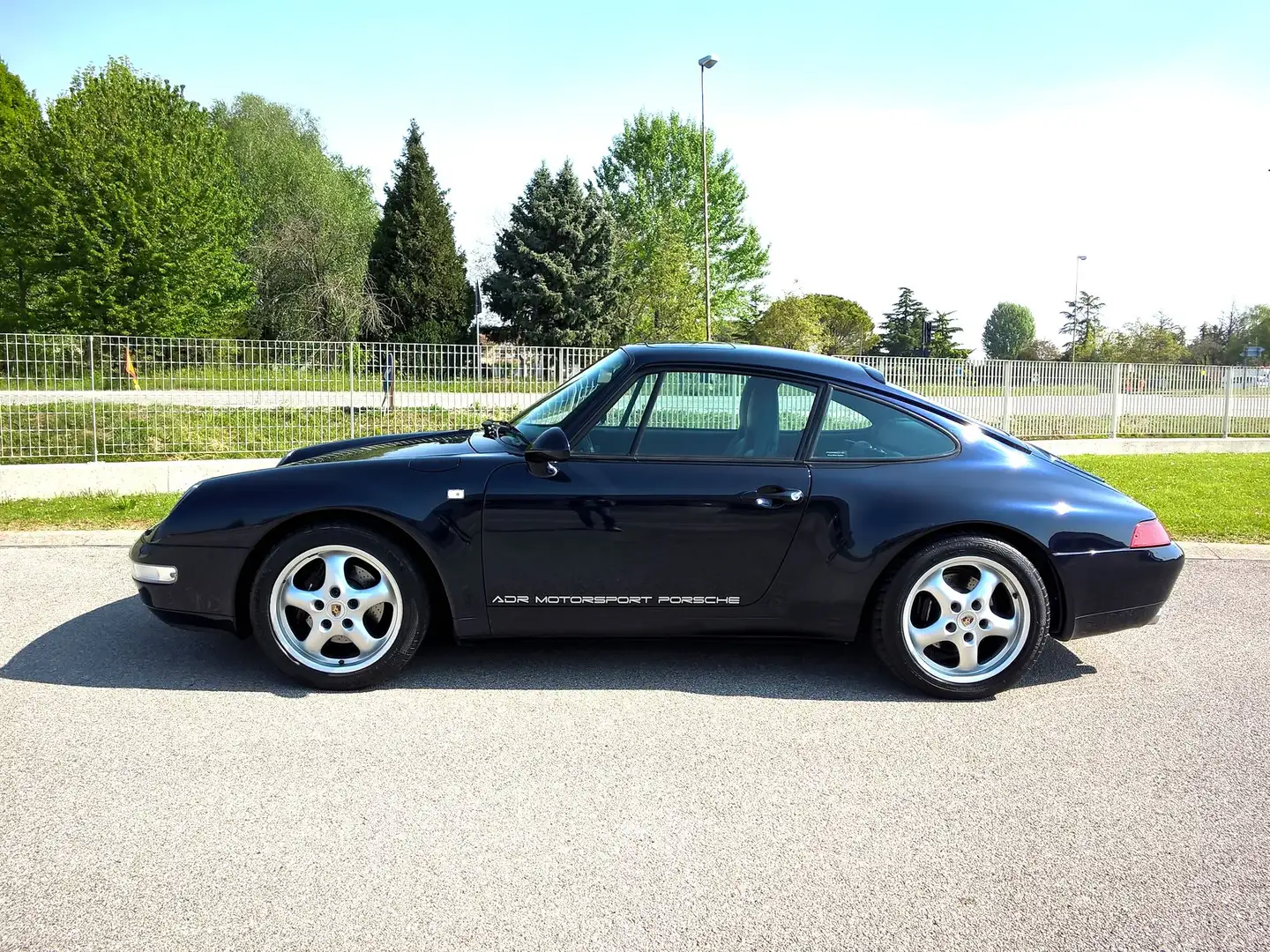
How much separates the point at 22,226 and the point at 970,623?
3434 centimetres

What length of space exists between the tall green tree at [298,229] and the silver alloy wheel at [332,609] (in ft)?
119

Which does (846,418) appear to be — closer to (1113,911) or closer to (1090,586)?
(1090,586)

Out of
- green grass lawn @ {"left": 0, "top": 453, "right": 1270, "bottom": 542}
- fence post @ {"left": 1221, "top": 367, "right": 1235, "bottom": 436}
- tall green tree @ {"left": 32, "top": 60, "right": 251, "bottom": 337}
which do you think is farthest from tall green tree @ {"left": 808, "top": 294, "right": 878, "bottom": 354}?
green grass lawn @ {"left": 0, "top": 453, "right": 1270, "bottom": 542}

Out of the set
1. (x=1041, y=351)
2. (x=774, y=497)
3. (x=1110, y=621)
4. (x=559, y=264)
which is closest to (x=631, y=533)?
(x=774, y=497)

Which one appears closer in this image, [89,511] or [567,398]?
[567,398]

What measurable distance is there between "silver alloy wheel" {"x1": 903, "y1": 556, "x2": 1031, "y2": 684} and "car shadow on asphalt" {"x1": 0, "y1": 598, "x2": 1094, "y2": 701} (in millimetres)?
228

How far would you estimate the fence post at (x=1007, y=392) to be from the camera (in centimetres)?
1623

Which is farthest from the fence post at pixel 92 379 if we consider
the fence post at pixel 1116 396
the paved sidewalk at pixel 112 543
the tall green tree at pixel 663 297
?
the tall green tree at pixel 663 297

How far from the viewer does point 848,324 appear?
82250mm

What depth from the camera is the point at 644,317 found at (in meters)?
41.5

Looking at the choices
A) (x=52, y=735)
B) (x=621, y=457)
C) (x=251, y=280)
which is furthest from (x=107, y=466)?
(x=251, y=280)

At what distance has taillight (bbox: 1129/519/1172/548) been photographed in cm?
376

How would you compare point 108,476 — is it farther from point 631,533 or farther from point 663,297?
point 663,297

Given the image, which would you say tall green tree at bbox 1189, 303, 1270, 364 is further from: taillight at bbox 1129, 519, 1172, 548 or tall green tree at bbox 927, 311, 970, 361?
taillight at bbox 1129, 519, 1172, 548
